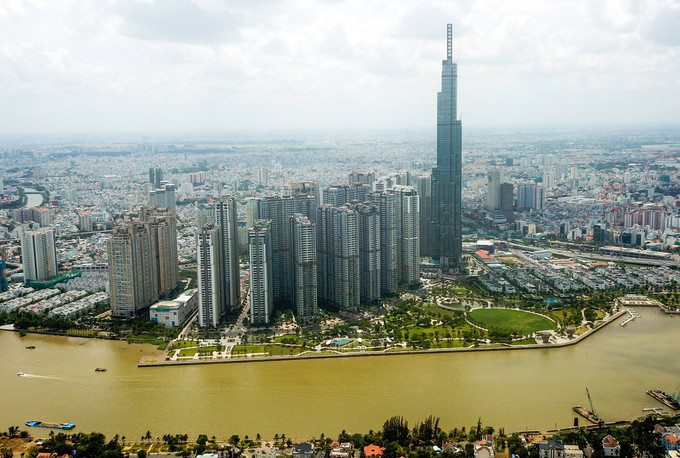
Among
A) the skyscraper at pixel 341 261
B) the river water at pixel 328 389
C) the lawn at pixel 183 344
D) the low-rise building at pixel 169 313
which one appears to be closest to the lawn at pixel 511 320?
the river water at pixel 328 389

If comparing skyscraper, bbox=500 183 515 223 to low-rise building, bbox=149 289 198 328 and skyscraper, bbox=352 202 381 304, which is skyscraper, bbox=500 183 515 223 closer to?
skyscraper, bbox=352 202 381 304

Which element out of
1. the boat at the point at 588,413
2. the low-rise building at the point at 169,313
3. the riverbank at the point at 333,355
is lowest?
the boat at the point at 588,413

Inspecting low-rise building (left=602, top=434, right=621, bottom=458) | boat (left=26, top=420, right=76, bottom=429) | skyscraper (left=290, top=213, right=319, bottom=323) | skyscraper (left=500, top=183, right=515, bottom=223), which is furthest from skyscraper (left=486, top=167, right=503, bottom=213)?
boat (left=26, top=420, right=76, bottom=429)

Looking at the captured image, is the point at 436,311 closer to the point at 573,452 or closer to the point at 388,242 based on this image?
the point at 388,242

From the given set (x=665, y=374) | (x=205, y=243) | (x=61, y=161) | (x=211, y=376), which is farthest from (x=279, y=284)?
(x=61, y=161)

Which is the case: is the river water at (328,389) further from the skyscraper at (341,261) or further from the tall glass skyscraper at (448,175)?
the tall glass skyscraper at (448,175)

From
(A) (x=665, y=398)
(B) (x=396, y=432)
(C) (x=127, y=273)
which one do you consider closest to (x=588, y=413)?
(A) (x=665, y=398)
